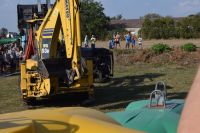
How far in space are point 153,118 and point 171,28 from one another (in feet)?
227

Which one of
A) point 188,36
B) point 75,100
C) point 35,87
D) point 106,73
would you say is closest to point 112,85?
point 106,73

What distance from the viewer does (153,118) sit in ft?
14.5

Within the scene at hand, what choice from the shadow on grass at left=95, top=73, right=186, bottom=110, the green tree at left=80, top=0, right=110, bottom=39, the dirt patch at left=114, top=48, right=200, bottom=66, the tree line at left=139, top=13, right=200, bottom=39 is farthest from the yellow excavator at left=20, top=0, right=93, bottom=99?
the green tree at left=80, top=0, right=110, bottom=39

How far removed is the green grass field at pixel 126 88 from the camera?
13.2m

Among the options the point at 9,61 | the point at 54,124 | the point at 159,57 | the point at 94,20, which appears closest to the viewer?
the point at 54,124

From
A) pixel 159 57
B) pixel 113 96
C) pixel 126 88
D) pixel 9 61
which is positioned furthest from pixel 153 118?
pixel 9 61

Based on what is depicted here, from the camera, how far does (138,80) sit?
18828 millimetres

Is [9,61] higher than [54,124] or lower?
lower

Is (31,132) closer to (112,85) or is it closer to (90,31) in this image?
(112,85)

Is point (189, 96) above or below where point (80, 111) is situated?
above

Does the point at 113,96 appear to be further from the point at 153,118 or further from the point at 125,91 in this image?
the point at 153,118

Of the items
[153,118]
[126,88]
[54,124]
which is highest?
[54,124]

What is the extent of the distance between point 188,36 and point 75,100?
5815cm

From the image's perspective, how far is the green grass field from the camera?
1325cm
